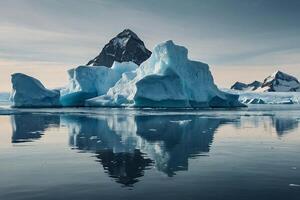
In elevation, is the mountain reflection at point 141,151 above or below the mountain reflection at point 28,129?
below

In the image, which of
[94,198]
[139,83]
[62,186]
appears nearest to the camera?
[94,198]

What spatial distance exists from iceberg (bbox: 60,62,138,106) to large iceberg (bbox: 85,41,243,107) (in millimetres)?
8377

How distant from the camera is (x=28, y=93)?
92562 millimetres

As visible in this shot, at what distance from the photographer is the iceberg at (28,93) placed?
90188mm

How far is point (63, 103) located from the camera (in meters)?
107

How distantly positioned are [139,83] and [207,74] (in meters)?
17.5

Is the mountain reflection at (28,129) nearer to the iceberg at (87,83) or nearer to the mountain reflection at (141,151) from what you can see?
the mountain reflection at (141,151)

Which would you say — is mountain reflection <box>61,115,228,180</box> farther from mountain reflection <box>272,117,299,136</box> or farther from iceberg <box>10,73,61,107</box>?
iceberg <box>10,73,61,107</box>

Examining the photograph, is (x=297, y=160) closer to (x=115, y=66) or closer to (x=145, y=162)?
(x=145, y=162)

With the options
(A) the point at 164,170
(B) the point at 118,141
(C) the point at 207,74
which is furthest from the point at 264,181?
(C) the point at 207,74

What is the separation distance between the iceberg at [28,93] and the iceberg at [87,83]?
5.70m

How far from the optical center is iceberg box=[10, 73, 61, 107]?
296 ft

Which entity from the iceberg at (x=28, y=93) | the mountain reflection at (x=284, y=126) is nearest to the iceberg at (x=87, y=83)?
the iceberg at (x=28, y=93)

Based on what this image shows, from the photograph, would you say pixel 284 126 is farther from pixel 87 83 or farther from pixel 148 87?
pixel 87 83
